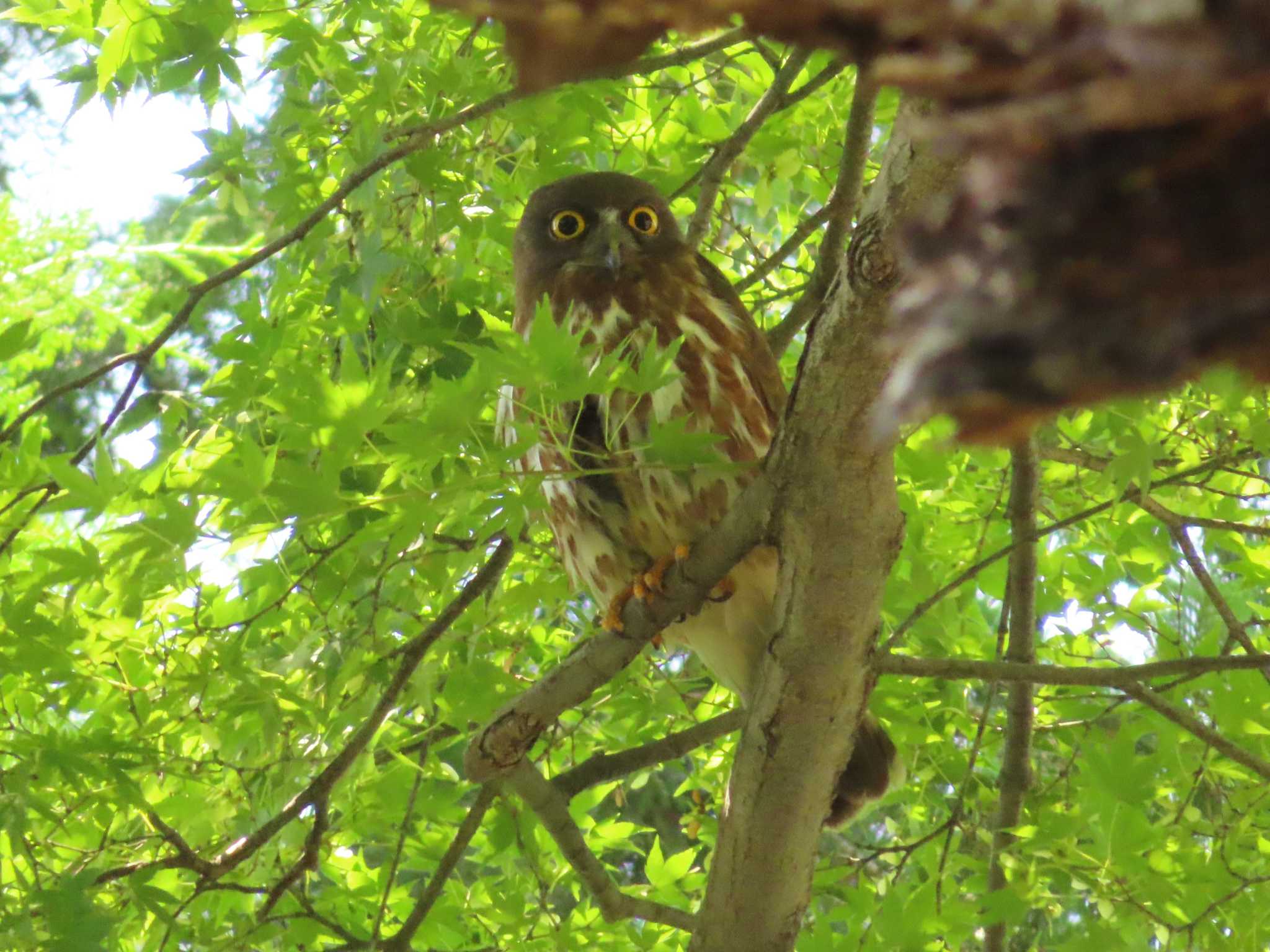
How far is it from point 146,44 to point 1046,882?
10.1 feet

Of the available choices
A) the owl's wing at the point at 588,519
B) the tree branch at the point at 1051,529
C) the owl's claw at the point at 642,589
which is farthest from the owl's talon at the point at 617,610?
the tree branch at the point at 1051,529

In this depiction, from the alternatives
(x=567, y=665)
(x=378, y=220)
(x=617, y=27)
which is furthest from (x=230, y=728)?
(x=617, y=27)

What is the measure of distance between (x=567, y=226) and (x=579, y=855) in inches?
71.8

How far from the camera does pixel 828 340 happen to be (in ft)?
6.66

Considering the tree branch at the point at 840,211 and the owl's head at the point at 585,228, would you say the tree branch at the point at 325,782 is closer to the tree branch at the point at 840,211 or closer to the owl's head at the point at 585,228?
the owl's head at the point at 585,228

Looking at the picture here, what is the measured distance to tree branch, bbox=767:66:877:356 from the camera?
10.9ft

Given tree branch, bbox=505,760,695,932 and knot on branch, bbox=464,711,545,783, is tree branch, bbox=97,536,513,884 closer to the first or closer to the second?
knot on branch, bbox=464,711,545,783

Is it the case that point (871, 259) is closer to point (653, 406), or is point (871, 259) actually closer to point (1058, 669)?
point (1058, 669)

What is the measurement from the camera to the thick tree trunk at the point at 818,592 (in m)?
Answer: 1.90

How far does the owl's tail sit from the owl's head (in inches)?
59.5

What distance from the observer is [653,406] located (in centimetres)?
307

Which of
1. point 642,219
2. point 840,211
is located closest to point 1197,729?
point 840,211

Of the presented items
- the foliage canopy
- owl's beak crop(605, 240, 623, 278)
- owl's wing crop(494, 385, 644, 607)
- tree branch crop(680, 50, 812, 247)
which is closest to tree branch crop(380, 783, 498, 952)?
the foliage canopy

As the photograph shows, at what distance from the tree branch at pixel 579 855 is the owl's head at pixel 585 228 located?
1408mm
